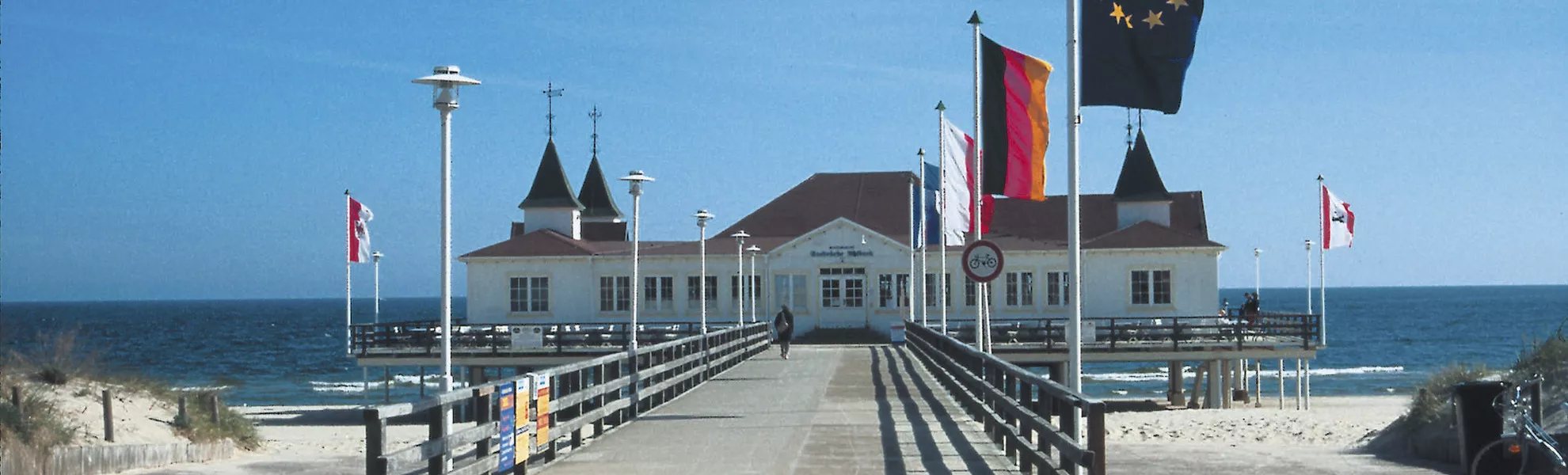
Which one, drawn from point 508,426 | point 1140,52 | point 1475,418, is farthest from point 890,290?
point 508,426

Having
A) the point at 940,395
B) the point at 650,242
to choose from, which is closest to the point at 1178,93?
the point at 940,395

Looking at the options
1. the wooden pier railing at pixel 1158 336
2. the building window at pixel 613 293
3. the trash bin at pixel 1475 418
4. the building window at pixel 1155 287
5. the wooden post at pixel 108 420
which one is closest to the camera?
the trash bin at pixel 1475 418

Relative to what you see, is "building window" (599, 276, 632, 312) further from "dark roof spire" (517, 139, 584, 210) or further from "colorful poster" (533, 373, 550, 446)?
"colorful poster" (533, 373, 550, 446)

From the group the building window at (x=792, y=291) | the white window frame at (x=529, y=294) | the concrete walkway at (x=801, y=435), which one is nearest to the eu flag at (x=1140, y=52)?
the concrete walkway at (x=801, y=435)

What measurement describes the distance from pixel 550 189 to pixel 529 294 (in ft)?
22.4

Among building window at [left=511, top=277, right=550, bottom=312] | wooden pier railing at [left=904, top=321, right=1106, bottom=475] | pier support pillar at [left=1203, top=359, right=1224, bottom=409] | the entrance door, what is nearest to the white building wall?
the entrance door

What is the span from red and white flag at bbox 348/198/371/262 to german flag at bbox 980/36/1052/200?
72.4 ft

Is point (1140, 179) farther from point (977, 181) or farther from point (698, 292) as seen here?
point (977, 181)

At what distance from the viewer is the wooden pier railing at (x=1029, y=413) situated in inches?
412

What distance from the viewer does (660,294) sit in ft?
165

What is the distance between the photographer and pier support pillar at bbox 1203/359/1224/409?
42125mm

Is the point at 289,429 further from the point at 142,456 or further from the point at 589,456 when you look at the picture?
the point at 589,456

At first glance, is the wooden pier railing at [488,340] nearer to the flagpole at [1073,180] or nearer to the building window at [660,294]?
the building window at [660,294]

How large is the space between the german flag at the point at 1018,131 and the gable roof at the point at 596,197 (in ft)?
153
